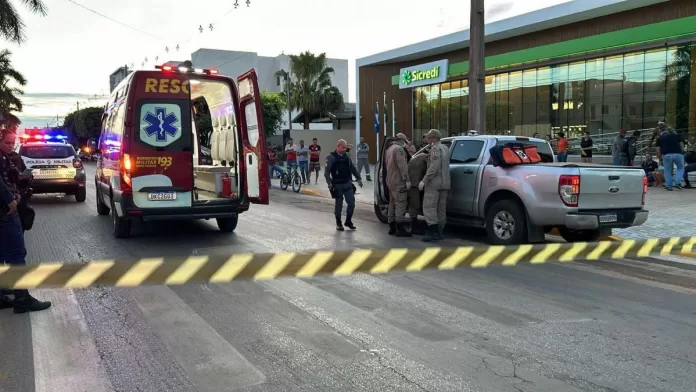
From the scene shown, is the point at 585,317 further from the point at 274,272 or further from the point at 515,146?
the point at 515,146

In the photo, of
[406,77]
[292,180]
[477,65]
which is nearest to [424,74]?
[406,77]

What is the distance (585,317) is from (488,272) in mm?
1826

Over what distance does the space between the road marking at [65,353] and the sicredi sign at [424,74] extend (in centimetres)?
2571

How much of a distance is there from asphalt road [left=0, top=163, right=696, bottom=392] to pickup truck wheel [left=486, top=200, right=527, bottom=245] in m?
1.03

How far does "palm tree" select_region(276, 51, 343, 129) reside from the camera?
5306 cm

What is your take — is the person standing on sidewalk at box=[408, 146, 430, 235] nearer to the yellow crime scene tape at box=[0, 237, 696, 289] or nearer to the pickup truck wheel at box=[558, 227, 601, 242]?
the pickup truck wheel at box=[558, 227, 601, 242]

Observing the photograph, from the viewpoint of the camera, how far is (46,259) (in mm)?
7402

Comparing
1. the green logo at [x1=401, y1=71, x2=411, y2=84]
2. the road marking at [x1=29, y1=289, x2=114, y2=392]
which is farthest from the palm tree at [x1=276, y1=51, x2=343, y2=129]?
the road marking at [x1=29, y1=289, x2=114, y2=392]

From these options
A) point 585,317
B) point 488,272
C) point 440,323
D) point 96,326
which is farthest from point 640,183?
point 96,326

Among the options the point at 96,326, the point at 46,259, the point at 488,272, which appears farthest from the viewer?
the point at 46,259

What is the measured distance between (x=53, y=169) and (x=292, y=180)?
7.12m

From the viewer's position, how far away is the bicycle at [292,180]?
1845cm

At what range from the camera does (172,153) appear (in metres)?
8.84

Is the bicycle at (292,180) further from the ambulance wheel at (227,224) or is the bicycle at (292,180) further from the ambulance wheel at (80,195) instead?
the ambulance wheel at (227,224)
